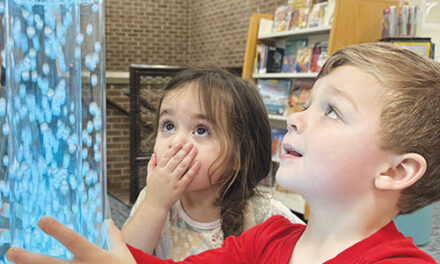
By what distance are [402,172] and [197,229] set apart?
2.18 ft

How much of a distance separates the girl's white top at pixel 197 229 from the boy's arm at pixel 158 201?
105mm

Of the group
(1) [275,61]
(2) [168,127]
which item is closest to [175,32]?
(1) [275,61]

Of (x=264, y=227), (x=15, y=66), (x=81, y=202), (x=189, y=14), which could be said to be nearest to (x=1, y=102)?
(x=15, y=66)

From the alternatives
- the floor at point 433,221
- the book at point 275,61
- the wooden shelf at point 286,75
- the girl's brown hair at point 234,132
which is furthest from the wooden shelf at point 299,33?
the girl's brown hair at point 234,132

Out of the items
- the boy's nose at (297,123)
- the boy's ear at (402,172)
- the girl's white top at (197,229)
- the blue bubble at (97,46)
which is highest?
the blue bubble at (97,46)

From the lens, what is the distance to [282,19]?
4195 millimetres

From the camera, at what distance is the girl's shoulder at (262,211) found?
1.23 meters

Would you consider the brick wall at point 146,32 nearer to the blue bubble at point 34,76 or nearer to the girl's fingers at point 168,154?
the girl's fingers at point 168,154

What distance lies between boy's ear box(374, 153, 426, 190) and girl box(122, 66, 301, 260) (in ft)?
1.71

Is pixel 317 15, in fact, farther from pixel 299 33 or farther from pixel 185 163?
pixel 185 163

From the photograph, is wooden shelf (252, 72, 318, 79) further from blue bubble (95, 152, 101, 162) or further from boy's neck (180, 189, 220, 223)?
blue bubble (95, 152, 101, 162)

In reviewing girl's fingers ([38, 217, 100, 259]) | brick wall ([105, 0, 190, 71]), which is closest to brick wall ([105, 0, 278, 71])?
brick wall ([105, 0, 190, 71])

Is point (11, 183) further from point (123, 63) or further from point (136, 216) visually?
point (123, 63)

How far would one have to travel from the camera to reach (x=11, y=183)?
0.59 metres
